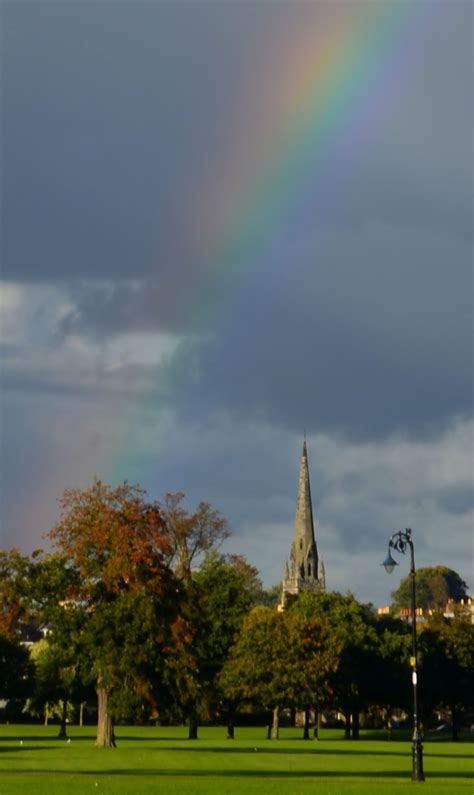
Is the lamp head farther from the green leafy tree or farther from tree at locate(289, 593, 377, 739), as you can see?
the green leafy tree

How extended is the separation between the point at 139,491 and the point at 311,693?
108 feet

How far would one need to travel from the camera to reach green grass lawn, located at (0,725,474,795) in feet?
137

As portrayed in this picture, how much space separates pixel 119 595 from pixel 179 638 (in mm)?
4727

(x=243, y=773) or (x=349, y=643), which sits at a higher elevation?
(x=349, y=643)

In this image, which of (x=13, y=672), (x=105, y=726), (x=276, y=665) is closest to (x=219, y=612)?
(x=276, y=665)

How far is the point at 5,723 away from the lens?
159 metres

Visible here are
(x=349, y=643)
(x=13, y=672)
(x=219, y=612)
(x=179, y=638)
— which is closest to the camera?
(x=179, y=638)

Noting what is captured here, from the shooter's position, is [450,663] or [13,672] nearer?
[13,672]

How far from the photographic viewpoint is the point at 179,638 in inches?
3115

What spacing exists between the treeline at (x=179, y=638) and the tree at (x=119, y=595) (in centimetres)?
8

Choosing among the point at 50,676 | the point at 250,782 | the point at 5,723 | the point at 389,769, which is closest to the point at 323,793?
the point at 250,782

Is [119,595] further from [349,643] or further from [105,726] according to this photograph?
[349,643]

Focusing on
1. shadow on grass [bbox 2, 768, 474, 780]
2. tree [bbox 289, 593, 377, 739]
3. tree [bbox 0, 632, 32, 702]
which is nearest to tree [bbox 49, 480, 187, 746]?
shadow on grass [bbox 2, 768, 474, 780]

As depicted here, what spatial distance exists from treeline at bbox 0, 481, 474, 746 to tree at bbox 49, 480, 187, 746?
8cm
